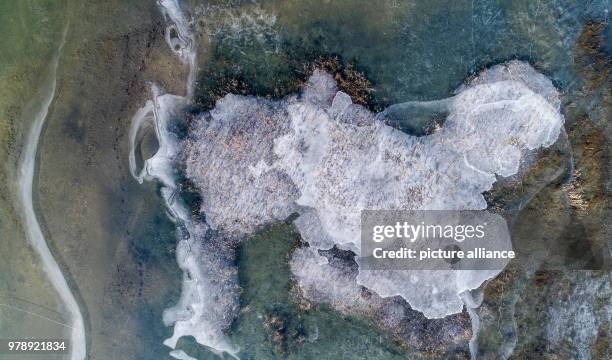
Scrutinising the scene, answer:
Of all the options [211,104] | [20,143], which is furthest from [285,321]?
[20,143]

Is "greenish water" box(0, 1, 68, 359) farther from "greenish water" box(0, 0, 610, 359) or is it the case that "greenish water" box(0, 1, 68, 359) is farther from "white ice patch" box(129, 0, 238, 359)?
"white ice patch" box(129, 0, 238, 359)

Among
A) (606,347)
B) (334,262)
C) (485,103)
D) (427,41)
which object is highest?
(427,41)

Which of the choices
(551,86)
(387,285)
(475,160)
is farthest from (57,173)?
(551,86)

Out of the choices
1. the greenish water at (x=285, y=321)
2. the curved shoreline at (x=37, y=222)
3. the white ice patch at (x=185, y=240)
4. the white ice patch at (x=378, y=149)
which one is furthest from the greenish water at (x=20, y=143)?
the greenish water at (x=285, y=321)

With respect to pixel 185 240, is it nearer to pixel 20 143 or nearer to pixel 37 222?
pixel 37 222

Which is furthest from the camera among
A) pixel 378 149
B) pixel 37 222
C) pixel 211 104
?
pixel 37 222

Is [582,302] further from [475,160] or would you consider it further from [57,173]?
[57,173]
